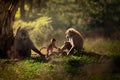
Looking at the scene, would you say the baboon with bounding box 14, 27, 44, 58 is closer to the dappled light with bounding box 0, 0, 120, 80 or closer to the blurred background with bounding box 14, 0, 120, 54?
the dappled light with bounding box 0, 0, 120, 80

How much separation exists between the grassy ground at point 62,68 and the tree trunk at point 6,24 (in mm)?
1642

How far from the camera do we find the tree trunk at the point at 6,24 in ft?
42.6

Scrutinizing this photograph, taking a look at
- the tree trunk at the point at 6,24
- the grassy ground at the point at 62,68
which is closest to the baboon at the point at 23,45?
the tree trunk at the point at 6,24

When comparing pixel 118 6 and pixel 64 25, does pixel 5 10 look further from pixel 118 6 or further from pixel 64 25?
pixel 64 25

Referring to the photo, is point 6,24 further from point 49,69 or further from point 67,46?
point 49,69

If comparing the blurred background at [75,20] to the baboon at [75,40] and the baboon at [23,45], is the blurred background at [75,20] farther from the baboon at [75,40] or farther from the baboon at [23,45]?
the baboon at [23,45]

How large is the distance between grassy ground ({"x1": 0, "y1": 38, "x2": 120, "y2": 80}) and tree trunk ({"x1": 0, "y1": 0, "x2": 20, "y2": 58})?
1642 millimetres

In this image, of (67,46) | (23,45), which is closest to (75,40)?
(67,46)

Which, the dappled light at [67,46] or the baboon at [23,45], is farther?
the baboon at [23,45]

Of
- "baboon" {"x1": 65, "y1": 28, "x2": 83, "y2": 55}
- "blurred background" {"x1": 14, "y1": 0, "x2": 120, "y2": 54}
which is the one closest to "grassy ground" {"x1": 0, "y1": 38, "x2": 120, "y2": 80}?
"baboon" {"x1": 65, "y1": 28, "x2": 83, "y2": 55}

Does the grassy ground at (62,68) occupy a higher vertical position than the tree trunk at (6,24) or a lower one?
lower

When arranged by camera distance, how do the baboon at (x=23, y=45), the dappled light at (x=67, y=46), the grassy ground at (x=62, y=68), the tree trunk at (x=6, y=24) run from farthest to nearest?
the baboon at (x=23, y=45)
the tree trunk at (x=6, y=24)
the dappled light at (x=67, y=46)
the grassy ground at (x=62, y=68)

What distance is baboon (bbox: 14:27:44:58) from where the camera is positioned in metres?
13.4

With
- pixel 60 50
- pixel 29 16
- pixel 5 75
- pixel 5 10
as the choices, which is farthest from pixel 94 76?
pixel 29 16
